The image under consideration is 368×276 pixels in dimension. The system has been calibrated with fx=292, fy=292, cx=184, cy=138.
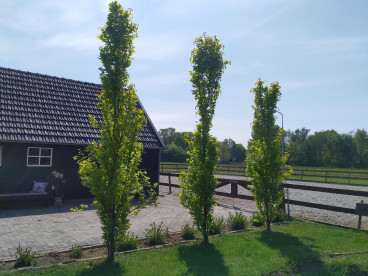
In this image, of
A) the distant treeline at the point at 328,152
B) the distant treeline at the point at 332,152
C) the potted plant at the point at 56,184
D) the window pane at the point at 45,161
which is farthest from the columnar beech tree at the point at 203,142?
the distant treeline at the point at 332,152

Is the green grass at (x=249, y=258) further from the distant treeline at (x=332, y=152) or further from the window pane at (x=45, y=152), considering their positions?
the distant treeline at (x=332, y=152)

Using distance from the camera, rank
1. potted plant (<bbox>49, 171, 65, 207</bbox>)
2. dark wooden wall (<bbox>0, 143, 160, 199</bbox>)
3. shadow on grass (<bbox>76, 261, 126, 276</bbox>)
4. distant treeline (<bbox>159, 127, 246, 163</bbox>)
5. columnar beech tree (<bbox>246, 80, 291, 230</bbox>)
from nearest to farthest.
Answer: shadow on grass (<bbox>76, 261, 126, 276</bbox>) < columnar beech tree (<bbox>246, 80, 291, 230</bbox>) < potted plant (<bbox>49, 171, 65, 207</bbox>) < dark wooden wall (<bbox>0, 143, 160, 199</bbox>) < distant treeline (<bbox>159, 127, 246, 163</bbox>)

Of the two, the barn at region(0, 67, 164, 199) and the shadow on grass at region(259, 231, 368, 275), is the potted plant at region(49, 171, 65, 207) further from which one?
the shadow on grass at region(259, 231, 368, 275)

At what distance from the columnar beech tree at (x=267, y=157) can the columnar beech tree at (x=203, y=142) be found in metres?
2.14

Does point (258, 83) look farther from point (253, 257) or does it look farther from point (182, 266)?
point (182, 266)

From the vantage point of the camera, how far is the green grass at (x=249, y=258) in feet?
18.9

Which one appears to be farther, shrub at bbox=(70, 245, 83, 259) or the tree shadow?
shrub at bbox=(70, 245, 83, 259)

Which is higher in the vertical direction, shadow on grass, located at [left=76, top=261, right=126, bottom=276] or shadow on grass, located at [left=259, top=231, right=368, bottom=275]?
shadow on grass, located at [left=259, top=231, right=368, bottom=275]

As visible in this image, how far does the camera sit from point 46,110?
47.1ft

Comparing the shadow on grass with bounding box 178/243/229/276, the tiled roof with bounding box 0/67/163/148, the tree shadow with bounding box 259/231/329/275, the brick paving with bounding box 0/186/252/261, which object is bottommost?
the brick paving with bounding box 0/186/252/261

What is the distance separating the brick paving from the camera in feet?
24.5

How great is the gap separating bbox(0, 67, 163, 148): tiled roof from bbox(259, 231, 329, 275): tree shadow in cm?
939

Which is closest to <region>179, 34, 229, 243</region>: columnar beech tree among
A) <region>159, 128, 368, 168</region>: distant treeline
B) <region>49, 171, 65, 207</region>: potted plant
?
<region>49, 171, 65, 207</region>: potted plant

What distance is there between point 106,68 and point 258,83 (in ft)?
17.4
